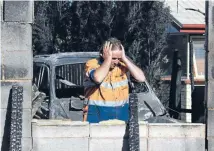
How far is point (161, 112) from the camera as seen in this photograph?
9758 mm

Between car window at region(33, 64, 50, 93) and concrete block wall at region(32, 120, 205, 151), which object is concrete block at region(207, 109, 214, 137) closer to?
concrete block wall at region(32, 120, 205, 151)

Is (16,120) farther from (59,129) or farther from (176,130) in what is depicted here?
(176,130)

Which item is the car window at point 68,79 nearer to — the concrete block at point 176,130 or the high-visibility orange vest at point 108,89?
the high-visibility orange vest at point 108,89

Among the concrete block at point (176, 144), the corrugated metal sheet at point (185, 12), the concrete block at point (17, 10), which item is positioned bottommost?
the concrete block at point (176, 144)

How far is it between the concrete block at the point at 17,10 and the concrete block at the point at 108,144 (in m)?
1.45

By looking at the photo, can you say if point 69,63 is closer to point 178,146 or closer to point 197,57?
point 178,146

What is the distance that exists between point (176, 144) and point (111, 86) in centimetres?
93

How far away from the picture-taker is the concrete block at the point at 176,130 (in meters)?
7.19

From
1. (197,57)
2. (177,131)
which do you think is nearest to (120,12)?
(197,57)

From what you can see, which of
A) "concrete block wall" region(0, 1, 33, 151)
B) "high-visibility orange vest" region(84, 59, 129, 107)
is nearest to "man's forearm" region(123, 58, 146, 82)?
"high-visibility orange vest" region(84, 59, 129, 107)

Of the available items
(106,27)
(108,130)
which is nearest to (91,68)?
(108,130)

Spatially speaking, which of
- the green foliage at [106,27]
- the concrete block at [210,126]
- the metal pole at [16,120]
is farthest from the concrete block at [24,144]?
the green foliage at [106,27]

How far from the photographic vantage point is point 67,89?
32.4 ft

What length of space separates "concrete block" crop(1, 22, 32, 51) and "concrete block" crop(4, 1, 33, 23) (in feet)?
0.18
